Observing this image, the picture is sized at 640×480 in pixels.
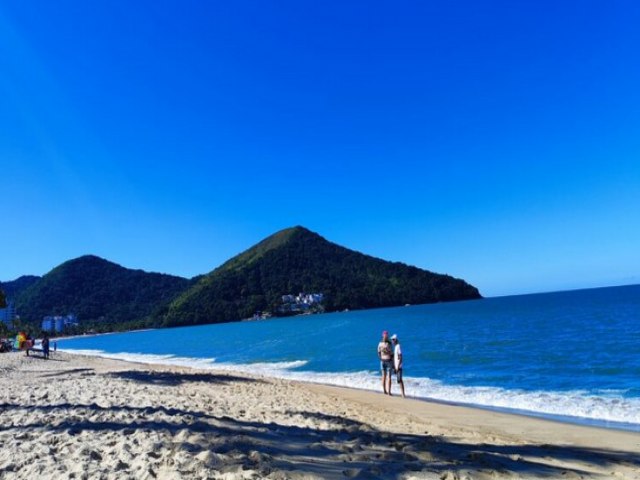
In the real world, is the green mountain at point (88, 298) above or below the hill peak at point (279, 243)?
below

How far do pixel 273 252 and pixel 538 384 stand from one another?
170m

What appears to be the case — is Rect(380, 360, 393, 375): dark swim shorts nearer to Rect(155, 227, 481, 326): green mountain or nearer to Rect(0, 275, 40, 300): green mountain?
Rect(155, 227, 481, 326): green mountain

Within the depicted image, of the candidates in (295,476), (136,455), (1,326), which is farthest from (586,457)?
(1,326)

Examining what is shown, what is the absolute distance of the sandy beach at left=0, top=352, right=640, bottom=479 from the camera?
511cm

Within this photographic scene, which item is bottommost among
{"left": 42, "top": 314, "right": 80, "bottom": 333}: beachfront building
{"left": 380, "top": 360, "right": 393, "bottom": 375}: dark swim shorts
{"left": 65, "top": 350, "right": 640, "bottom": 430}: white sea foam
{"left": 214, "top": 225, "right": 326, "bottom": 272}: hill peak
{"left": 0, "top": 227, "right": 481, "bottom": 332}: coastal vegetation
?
{"left": 65, "top": 350, "right": 640, "bottom": 430}: white sea foam

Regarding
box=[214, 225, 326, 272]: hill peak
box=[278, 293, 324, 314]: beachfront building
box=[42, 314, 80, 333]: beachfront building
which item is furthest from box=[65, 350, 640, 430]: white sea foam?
box=[214, 225, 326, 272]: hill peak

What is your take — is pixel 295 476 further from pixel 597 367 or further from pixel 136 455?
pixel 597 367

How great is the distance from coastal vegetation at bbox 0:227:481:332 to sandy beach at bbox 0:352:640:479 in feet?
492

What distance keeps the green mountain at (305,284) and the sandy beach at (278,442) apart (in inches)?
5899

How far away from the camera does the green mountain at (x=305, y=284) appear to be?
160625 mm

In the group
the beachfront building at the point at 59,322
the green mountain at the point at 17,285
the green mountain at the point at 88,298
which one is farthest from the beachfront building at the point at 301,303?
the green mountain at the point at 17,285

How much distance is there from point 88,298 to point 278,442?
204434mm

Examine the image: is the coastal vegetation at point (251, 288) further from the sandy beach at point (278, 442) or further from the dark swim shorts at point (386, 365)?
the sandy beach at point (278, 442)

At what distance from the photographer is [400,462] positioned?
5.49 m
